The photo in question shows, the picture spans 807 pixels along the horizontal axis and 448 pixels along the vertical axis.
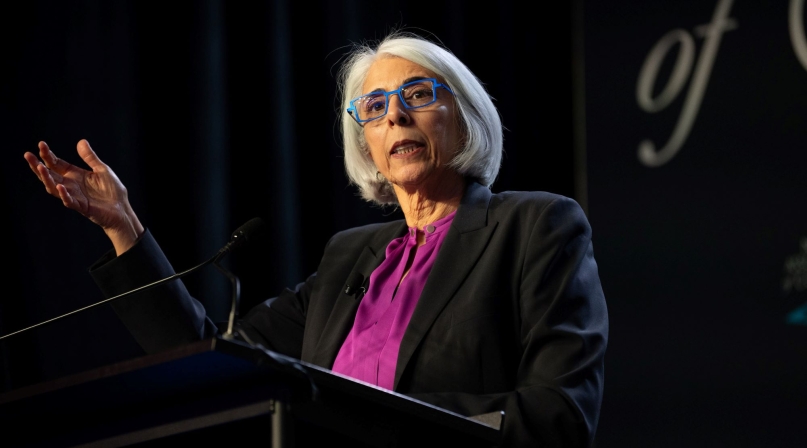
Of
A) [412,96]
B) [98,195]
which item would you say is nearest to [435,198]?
[412,96]

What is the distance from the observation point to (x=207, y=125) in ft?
10.3

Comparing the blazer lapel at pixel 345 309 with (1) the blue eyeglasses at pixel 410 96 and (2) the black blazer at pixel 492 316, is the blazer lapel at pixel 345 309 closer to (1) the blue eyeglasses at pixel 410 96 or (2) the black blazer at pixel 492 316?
(2) the black blazer at pixel 492 316

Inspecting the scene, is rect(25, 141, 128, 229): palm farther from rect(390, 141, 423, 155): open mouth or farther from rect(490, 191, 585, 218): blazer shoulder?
rect(490, 191, 585, 218): blazer shoulder

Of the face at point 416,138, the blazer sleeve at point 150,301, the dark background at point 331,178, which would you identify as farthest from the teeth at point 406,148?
the dark background at point 331,178

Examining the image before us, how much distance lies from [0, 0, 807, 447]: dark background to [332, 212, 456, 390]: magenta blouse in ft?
3.54

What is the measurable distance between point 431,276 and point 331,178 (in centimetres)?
153

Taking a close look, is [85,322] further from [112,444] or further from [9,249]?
[112,444]

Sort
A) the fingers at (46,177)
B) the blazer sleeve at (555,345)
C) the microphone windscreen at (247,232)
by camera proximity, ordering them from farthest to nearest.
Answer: the fingers at (46,177)
the microphone windscreen at (247,232)
the blazer sleeve at (555,345)

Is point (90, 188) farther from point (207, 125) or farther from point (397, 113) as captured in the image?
point (207, 125)

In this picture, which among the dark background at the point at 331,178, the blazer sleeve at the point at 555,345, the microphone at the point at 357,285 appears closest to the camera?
the blazer sleeve at the point at 555,345

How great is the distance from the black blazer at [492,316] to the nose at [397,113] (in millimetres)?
231

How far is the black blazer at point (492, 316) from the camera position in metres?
1.54

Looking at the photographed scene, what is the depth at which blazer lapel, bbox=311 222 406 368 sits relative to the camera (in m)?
2.00

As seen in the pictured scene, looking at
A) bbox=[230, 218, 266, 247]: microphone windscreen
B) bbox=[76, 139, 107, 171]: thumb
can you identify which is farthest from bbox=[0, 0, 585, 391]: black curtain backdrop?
bbox=[230, 218, 266, 247]: microphone windscreen
